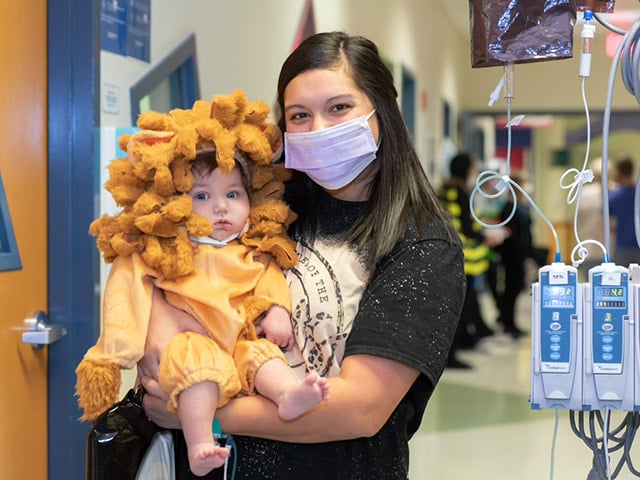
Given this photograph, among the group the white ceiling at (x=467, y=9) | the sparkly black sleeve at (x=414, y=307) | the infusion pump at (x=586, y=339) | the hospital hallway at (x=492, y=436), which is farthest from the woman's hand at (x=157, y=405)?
the white ceiling at (x=467, y=9)

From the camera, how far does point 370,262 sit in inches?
57.1

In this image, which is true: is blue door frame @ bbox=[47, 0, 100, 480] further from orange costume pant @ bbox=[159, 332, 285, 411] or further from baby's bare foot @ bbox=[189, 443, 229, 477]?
baby's bare foot @ bbox=[189, 443, 229, 477]

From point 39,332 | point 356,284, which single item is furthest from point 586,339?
point 39,332

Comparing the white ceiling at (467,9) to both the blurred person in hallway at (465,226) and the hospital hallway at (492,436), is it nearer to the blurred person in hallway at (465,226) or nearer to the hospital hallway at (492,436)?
the blurred person in hallway at (465,226)

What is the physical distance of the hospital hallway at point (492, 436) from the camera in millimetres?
3963

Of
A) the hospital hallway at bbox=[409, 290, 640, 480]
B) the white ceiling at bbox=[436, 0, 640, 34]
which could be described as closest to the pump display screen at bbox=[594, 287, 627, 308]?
the hospital hallway at bbox=[409, 290, 640, 480]

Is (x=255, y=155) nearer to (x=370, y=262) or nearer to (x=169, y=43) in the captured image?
(x=370, y=262)

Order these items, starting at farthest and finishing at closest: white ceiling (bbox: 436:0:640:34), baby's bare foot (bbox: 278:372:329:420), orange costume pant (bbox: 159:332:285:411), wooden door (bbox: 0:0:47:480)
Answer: white ceiling (bbox: 436:0:640:34), wooden door (bbox: 0:0:47:480), orange costume pant (bbox: 159:332:285:411), baby's bare foot (bbox: 278:372:329:420)

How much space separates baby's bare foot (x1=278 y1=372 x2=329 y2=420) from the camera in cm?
127

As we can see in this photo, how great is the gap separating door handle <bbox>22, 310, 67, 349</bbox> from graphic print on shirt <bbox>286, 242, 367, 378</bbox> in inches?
32.2

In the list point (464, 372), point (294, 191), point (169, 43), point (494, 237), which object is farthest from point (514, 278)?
point (294, 191)

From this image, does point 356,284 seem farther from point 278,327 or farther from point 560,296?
point 560,296

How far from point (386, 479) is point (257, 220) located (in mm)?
516

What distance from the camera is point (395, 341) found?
1.34 meters
